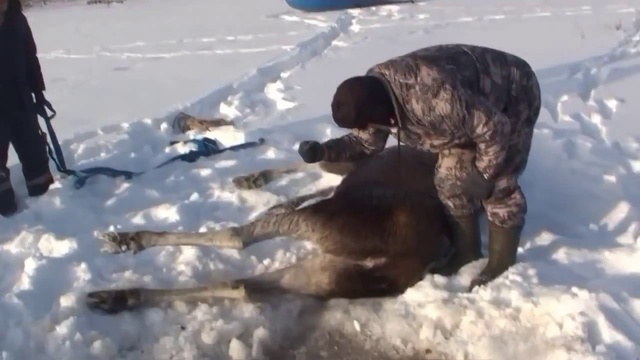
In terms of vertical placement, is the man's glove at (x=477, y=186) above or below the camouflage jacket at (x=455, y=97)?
below

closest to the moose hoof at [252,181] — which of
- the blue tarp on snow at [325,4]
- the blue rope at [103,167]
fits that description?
the blue rope at [103,167]

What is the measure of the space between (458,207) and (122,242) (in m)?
1.72

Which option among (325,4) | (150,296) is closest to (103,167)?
(150,296)

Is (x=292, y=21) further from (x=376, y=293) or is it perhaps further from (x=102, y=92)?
(x=376, y=293)

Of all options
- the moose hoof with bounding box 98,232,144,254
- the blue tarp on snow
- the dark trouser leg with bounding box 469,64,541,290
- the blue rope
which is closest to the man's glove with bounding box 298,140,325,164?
the dark trouser leg with bounding box 469,64,541,290

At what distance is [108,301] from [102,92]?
4.89m

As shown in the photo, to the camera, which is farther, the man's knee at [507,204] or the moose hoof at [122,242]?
the moose hoof at [122,242]

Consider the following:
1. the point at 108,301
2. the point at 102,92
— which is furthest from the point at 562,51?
the point at 108,301

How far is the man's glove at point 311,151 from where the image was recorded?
11.8 ft

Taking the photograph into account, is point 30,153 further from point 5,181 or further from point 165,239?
point 165,239

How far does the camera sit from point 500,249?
3352 millimetres

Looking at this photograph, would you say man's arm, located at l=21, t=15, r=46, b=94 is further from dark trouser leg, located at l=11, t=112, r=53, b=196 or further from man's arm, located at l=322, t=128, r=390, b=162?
man's arm, located at l=322, t=128, r=390, b=162

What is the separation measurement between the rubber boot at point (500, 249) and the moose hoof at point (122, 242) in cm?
172

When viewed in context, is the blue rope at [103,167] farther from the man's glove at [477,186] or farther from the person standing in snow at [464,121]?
the man's glove at [477,186]
